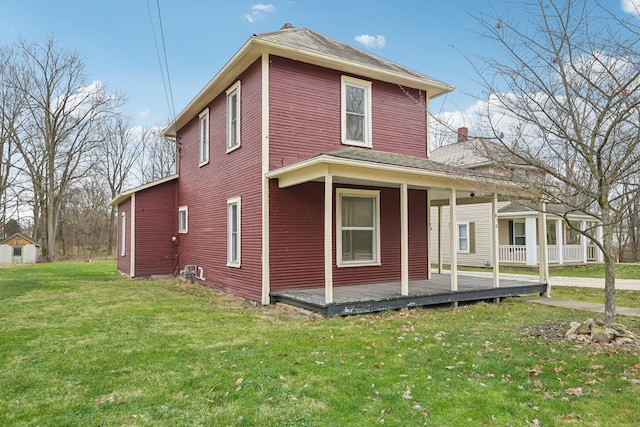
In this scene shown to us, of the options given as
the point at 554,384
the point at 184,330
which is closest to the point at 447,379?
the point at 554,384

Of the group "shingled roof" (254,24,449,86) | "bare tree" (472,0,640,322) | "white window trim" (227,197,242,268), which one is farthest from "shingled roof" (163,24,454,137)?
"bare tree" (472,0,640,322)

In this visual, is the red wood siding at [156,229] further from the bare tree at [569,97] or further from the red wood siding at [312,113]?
the bare tree at [569,97]

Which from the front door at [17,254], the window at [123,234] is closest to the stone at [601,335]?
the window at [123,234]

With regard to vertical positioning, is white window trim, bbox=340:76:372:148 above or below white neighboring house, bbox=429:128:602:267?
above

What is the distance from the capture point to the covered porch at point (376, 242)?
7.16 meters

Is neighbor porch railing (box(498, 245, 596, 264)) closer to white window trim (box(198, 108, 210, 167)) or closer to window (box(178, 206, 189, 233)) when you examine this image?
window (box(178, 206, 189, 233))

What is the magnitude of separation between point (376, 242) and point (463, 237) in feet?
39.2

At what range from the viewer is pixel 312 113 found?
366 inches

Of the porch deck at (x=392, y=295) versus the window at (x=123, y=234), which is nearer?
the porch deck at (x=392, y=295)

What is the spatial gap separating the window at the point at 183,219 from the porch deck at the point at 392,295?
6.57 metres

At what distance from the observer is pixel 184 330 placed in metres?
6.21

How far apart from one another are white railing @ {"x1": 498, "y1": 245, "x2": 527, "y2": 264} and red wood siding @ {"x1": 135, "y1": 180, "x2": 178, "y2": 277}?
14759 mm

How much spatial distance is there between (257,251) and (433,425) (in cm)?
606

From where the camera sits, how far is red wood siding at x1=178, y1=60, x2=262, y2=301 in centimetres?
891
